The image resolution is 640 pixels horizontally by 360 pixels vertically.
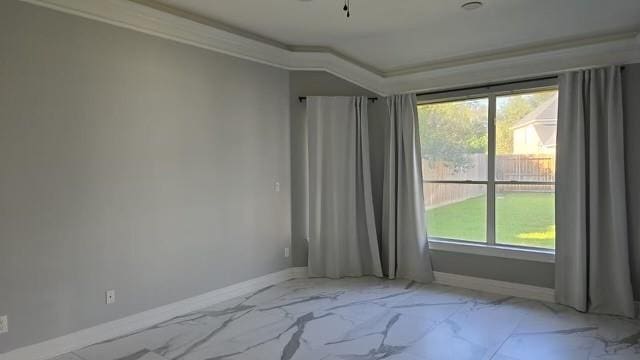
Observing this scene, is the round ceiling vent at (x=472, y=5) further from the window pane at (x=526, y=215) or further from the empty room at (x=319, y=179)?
the window pane at (x=526, y=215)

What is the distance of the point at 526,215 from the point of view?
4.38m

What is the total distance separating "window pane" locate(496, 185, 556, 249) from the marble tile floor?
24.7 inches

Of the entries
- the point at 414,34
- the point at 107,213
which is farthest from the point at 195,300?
the point at 414,34

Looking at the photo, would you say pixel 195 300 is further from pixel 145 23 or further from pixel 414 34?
pixel 414 34

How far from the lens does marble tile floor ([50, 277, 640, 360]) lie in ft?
9.91

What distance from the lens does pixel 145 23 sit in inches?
137

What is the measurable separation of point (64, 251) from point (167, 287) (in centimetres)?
94

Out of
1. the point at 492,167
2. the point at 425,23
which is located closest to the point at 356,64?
the point at 425,23

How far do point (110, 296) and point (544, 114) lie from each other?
4.32 metres

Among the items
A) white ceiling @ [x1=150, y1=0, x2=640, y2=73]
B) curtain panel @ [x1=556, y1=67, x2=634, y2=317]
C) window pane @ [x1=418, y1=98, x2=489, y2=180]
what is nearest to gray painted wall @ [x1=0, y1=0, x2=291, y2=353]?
white ceiling @ [x1=150, y1=0, x2=640, y2=73]

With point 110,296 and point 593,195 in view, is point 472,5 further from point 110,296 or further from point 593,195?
point 110,296

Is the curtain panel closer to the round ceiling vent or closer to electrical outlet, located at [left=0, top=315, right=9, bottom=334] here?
the round ceiling vent

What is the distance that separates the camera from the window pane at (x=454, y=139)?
4663 mm

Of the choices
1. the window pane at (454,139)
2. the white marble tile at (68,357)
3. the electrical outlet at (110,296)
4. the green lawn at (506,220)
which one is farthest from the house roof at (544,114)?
the white marble tile at (68,357)
